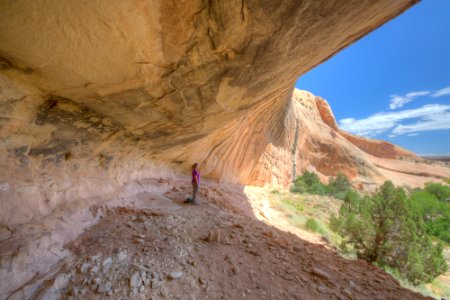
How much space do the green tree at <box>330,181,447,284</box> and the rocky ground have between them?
66.3 inches

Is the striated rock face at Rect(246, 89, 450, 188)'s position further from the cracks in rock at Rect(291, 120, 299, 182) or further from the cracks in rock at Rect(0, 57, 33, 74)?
the cracks in rock at Rect(0, 57, 33, 74)

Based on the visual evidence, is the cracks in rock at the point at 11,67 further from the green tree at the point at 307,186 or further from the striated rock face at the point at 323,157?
the green tree at the point at 307,186

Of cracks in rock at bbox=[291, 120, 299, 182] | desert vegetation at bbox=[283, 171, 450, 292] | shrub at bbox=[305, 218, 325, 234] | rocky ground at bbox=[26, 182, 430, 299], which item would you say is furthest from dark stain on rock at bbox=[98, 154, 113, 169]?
cracks in rock at bbox=[291, 120, 299, 182]

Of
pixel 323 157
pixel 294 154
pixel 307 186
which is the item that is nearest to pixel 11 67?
pixel 307 186

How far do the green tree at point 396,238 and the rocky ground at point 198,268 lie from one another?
1685mm

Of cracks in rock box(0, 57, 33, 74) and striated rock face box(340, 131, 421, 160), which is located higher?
striated rock face box(340, 131, 421, 160)

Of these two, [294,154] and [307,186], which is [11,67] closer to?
[307,186]

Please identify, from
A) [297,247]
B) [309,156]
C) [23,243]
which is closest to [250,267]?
[297,247]

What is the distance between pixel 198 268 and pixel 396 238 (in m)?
4.00

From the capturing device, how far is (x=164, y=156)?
4914mm

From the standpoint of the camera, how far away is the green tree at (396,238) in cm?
359

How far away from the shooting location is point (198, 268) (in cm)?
203

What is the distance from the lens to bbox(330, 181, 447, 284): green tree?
11.8ft

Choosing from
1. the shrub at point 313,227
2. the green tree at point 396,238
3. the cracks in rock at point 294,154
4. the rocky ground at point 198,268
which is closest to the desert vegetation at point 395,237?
the green tree at point 396,238
